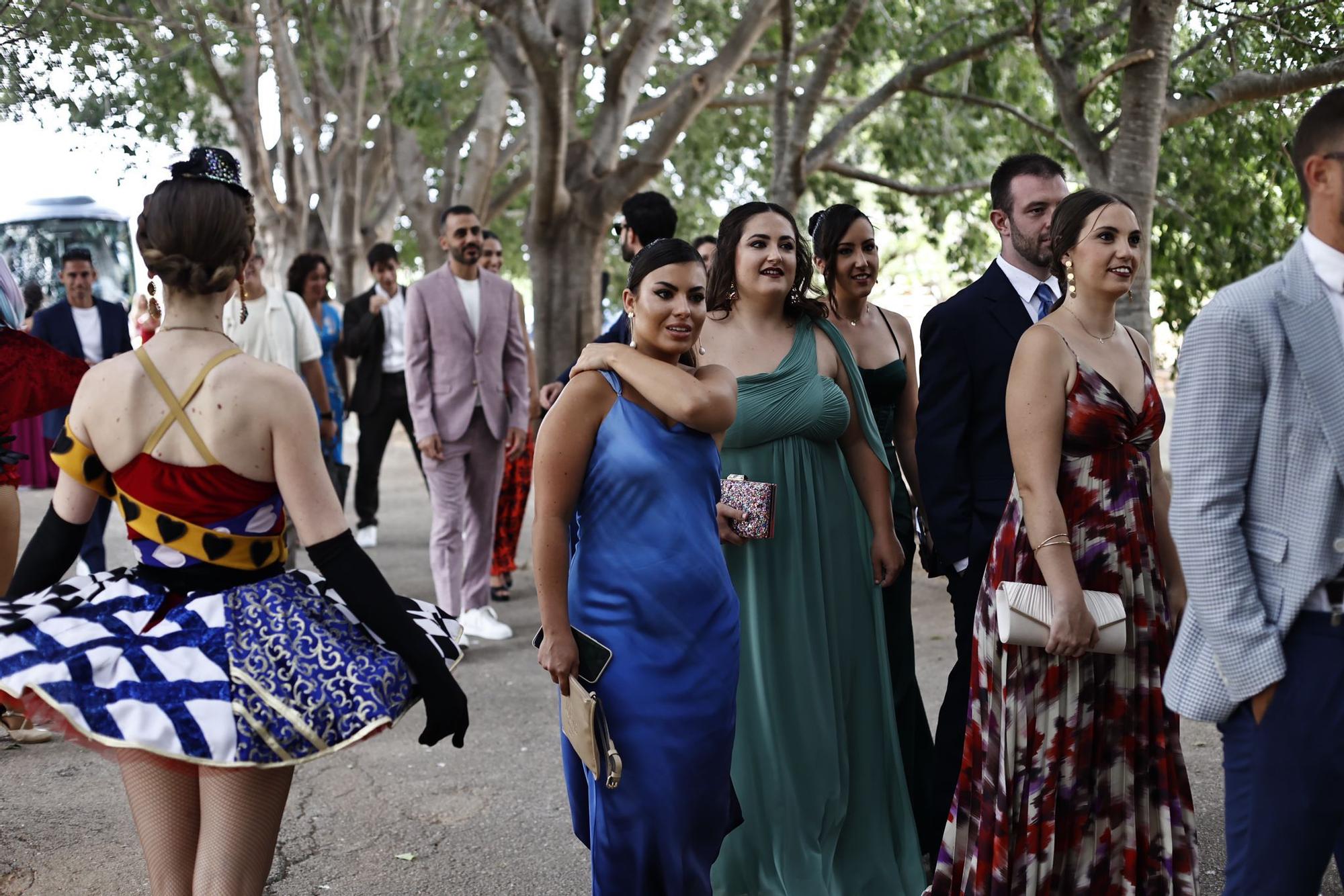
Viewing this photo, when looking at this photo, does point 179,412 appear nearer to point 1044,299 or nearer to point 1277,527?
point 1277,527

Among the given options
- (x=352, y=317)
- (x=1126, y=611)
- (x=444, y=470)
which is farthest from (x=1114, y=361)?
(x=352, y=317)

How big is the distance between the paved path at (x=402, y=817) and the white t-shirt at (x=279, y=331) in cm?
275

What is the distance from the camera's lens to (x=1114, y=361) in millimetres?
3715

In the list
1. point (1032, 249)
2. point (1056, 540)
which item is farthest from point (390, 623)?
point (1032, 249)

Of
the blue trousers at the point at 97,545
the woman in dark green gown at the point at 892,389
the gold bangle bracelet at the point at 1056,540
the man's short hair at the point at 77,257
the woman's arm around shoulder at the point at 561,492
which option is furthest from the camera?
the man's short hair at the point at 77,257

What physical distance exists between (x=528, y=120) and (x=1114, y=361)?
9.58m

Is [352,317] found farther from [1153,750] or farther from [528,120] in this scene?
[1153,750]

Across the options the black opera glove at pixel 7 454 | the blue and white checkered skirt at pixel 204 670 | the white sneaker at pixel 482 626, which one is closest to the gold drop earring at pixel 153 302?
the blue and white checkered skirt at pixel 204 670

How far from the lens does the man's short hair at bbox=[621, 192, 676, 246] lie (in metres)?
6.23

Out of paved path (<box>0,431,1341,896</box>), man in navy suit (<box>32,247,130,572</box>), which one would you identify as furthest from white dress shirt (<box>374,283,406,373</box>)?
paved path (<box>0,431,1341,896</box>)

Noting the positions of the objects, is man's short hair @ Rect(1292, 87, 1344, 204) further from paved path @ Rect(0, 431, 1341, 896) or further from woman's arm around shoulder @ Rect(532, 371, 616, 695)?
paved path @ Rect(0, 431, 1341, 896)

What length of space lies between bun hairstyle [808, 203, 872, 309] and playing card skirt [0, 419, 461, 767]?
249cm

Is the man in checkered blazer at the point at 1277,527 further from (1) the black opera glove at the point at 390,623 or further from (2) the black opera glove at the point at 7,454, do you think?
(2) the black opera glove at the point at 7,454

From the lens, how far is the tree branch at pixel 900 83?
36.4 ft
